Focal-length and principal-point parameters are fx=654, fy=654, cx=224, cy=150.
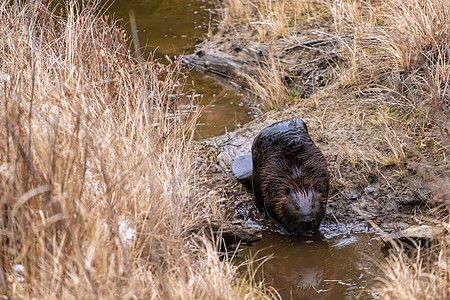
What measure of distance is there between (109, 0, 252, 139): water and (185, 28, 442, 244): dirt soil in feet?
1.61

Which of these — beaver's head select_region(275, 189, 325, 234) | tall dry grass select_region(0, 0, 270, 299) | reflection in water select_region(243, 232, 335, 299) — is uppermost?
tall dry grass select_region(0, 0, 270, 299)

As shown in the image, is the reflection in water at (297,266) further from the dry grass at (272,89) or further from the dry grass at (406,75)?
the dry grass at (272,89)

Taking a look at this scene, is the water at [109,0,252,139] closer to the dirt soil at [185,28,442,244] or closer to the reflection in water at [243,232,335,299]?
the dirt soil at [185,28,442,244]

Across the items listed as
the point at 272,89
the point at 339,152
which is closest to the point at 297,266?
the point at 339,152

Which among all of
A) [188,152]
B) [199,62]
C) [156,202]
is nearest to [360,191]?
[188,152]

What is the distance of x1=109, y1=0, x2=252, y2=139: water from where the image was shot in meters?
7.28

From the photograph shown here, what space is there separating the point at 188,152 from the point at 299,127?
1.08 metres

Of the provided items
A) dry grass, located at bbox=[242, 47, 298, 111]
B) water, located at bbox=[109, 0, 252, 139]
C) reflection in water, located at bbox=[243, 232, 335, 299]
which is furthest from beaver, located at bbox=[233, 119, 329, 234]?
dry grass, located at bbox=[242, 47, 298, 111]

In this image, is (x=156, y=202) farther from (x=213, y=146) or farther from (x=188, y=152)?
(x=213, y=146)

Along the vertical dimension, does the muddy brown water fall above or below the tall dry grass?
below

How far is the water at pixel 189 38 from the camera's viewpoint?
287 inches

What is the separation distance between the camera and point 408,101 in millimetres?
5977

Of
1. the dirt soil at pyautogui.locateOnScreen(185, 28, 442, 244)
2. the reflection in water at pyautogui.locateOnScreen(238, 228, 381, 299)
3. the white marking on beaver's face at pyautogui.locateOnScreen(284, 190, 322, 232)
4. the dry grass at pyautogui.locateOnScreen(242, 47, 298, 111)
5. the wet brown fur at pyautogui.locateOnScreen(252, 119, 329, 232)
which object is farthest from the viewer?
the dry grass at pyautogui.locateOnScreen(242, 47, 298, 111)

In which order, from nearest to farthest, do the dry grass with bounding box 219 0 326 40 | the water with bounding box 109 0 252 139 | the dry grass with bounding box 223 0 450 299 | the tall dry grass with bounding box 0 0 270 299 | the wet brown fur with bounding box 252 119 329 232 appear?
1. the tall dry grass with bounding box 0 0 270 299
2. the wet brown fur with bounding box 252 119 329 232
3. the dry grass with bounding box 223 0 450 299
4. the water with bounding box 109 0 252 139
5. the dry grass with bounding box 219 0 326 40
